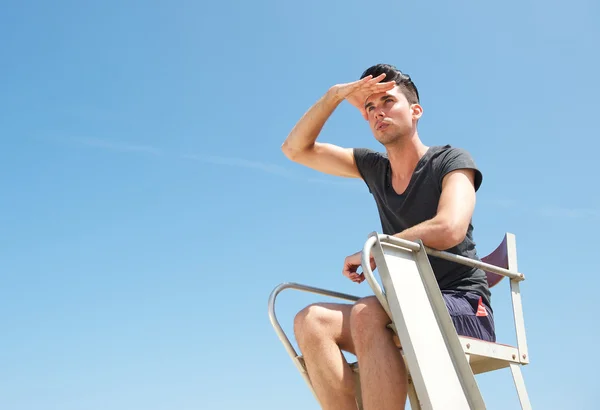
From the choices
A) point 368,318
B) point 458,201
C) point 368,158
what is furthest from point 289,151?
point 368,318

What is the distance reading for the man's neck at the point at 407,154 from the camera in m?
3.24

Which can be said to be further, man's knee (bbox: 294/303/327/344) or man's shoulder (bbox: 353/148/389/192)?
man's shoulder (bbox: 353/148/389/192)

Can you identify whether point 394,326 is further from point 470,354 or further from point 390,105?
point 390,105

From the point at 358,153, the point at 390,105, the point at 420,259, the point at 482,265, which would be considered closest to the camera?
→ the point at 420,259

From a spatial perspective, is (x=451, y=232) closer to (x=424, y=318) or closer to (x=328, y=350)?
(x=424, y=318)

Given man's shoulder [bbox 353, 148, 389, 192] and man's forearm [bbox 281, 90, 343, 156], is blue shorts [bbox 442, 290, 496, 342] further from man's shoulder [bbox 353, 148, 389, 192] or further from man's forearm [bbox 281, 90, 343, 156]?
man's forearm [bbox 281, 90, 343, 156]

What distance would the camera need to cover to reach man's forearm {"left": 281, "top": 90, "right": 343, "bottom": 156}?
11.0ft

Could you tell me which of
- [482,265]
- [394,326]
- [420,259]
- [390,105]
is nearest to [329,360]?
[394,326]

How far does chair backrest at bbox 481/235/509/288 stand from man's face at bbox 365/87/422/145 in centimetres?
72

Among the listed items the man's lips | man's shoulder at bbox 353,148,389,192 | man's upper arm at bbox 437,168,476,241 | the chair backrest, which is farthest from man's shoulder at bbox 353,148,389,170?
the chair backrest

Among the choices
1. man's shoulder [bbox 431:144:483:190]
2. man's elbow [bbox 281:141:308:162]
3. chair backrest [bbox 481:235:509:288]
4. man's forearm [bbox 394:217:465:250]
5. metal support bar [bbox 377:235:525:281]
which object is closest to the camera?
metal support bar [bbox 377:235:525:281]

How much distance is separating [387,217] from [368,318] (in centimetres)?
95

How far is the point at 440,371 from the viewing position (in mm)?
2334

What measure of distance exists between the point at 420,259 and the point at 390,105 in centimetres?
96
